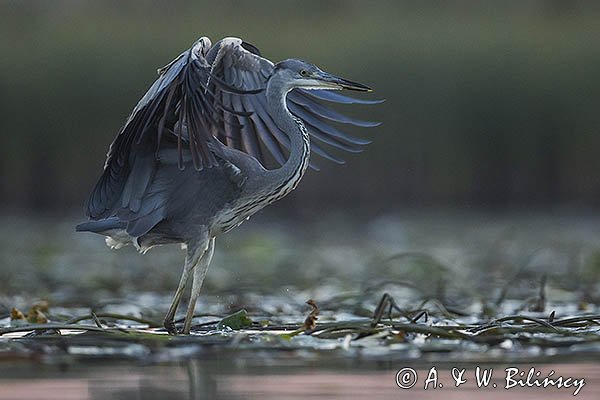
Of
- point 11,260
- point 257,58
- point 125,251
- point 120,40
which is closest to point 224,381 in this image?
point 257,58

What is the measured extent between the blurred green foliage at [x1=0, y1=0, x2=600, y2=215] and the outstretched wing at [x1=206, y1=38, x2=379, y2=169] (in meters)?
9.10

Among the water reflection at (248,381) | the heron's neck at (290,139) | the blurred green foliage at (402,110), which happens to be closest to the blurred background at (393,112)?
the blurred green foliage at (402,110)

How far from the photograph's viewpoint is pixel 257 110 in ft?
22.9

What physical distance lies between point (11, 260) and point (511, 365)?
6.40 m

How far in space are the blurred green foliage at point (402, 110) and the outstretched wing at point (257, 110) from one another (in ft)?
29.9

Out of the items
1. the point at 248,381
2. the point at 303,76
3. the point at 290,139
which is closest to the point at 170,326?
the point at 290,139

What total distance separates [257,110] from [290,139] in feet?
2.04

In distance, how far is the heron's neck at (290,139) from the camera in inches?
248

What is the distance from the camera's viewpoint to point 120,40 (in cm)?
1753

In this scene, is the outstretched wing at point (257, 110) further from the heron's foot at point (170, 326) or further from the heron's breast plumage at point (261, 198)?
the heron's foot at point (170, 326)

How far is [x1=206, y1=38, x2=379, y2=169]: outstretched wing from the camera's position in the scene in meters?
6.70

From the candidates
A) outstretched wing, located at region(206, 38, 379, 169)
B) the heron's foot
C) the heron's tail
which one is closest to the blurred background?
outstretched wing, located at region(206, 38, 379, 169)

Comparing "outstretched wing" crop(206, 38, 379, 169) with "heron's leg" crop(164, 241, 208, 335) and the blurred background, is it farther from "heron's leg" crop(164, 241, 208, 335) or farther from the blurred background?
the blurred background

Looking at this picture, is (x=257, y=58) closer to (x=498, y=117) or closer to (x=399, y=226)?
(x=399, y=226)
